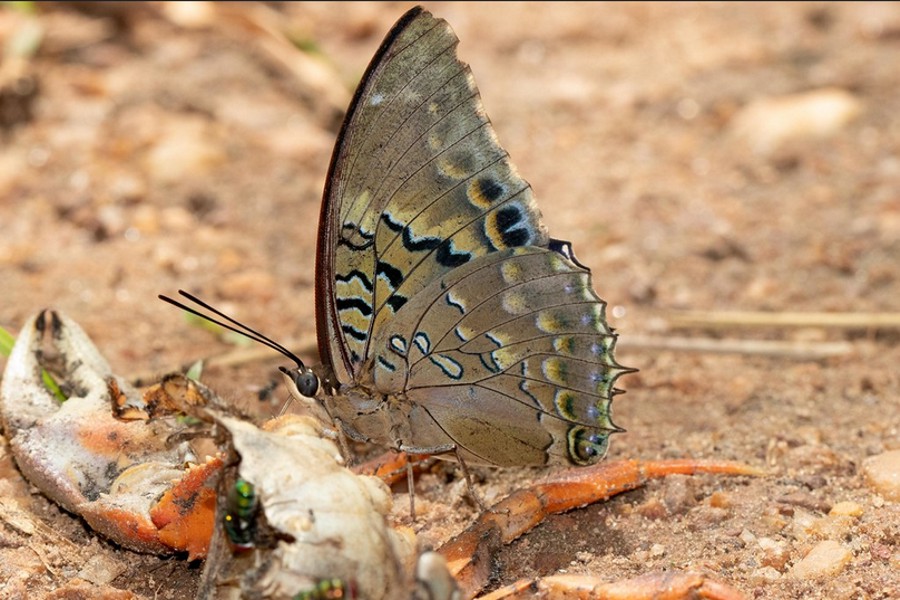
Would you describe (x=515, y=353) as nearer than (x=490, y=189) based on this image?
No

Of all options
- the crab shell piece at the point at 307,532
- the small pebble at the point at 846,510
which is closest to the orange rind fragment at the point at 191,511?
the crab shell piece at the point at 307,532

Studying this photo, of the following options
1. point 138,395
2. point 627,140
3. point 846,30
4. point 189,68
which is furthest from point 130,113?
point 846,30

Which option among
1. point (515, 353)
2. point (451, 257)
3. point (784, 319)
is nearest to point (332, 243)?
point (451, 257)

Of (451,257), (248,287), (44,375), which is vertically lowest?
(44,375)

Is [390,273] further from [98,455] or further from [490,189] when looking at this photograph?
[98,455]

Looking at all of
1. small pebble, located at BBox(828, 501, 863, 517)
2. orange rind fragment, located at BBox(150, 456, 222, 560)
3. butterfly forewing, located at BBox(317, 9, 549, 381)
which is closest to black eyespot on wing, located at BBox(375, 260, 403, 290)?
butterfly forewing, located at BBox(317, 9, 549, 381)

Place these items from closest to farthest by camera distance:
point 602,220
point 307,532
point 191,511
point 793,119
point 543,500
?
point 307,532, point 191,511, point 543,500, point 602,220, point 793,119

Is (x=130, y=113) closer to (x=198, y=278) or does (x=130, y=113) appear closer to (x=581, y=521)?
(x=198, y=278)

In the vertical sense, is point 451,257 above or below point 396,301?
above
